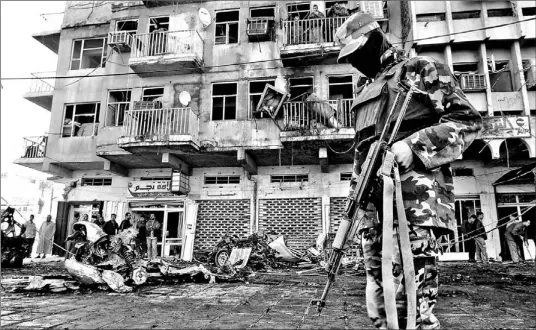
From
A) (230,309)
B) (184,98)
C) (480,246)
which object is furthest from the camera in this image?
(184,98)

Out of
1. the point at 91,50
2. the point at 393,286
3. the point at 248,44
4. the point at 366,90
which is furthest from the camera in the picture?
the point at 91,50

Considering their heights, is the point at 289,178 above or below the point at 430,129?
above

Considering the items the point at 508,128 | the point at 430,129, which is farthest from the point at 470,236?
the point at 430,129

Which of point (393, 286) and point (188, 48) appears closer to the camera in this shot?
point (393, 286)

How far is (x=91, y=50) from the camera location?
16.8m

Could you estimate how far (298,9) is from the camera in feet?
50.5

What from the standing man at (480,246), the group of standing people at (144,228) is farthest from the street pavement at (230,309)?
the standing man at (480,246)

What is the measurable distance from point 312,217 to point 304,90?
197 inches

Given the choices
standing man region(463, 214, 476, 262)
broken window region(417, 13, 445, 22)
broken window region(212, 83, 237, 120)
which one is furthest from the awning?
broken window region(212, 83, 237, 120)

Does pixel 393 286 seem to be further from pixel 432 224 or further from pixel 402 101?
pixel 402 101

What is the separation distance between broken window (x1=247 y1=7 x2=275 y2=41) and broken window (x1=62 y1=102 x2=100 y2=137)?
7.35 metres

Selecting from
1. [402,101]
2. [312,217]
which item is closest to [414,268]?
[402,101]

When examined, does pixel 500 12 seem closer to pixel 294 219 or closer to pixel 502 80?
pixel 502 80

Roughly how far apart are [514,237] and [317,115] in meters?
8.40
